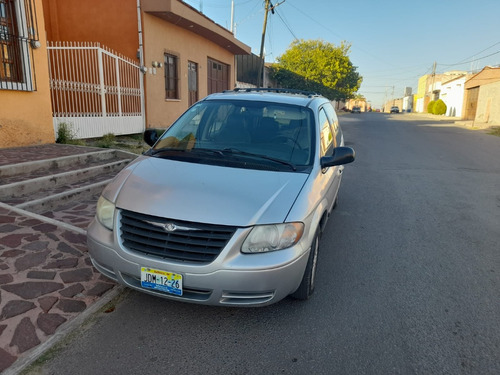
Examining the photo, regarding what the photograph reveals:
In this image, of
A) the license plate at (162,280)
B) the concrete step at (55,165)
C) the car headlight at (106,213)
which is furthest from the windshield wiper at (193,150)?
the concrete step at (55,165)

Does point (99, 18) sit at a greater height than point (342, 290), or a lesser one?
greater

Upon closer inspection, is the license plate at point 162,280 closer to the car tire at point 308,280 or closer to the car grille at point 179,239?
the car grille at point 179,239

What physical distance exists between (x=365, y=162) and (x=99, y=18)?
→ 373 inches

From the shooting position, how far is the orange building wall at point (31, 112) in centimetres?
705

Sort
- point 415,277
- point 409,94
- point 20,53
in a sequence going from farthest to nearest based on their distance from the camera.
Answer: point 409,94, point 20,53, point 415,277

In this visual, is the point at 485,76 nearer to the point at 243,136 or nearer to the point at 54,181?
the point at 243,136

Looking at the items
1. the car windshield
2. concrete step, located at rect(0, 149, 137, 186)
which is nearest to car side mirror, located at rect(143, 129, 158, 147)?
the car windshield

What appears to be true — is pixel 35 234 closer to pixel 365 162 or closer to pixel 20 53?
pixel 20 53

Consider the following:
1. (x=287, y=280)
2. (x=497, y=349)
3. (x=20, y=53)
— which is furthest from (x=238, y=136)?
(x=20, y=53)

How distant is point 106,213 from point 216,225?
0.97 m

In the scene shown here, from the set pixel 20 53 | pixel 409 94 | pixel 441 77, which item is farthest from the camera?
pixel 409 94

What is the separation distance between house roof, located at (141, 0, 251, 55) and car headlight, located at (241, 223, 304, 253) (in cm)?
1088

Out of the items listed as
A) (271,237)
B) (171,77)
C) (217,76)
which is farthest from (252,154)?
(217,76)

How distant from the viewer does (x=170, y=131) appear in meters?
3.96
